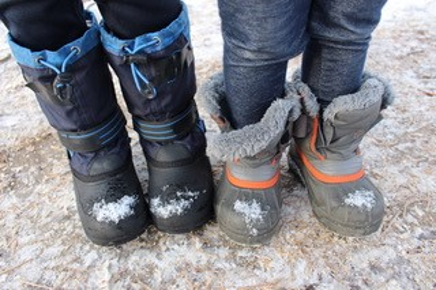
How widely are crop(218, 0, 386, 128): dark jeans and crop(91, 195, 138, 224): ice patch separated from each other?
13.2 inches

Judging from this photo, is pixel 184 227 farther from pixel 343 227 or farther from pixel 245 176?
pixel 343 227

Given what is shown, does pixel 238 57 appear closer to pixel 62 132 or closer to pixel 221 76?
pixel 221 76

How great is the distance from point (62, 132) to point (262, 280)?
584mm

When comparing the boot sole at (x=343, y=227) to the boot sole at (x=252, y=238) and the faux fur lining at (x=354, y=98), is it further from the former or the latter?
the faux fur lining at (x=354, y=98)

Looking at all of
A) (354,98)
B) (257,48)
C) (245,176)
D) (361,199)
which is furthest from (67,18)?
(361,199)

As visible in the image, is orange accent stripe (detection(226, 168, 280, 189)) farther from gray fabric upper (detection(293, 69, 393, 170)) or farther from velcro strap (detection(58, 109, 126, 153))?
velcro strap (detection(58, 109, 126, 153))

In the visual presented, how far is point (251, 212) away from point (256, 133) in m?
0.21

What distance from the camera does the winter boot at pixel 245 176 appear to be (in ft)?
3.06

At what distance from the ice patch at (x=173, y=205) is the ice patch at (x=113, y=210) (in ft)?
0.19

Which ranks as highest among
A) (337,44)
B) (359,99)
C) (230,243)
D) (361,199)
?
(337,44)

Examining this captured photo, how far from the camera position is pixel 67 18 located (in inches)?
33.3

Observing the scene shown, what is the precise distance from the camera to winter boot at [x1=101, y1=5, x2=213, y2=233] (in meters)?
0.87

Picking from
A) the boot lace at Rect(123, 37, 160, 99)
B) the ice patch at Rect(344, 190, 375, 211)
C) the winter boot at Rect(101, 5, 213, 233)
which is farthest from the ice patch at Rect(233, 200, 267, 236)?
the boot lace at Rect(123, 37, 160, 99)

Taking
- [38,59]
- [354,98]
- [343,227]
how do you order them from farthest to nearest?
[343,227]
[354,98]
[38,59]
